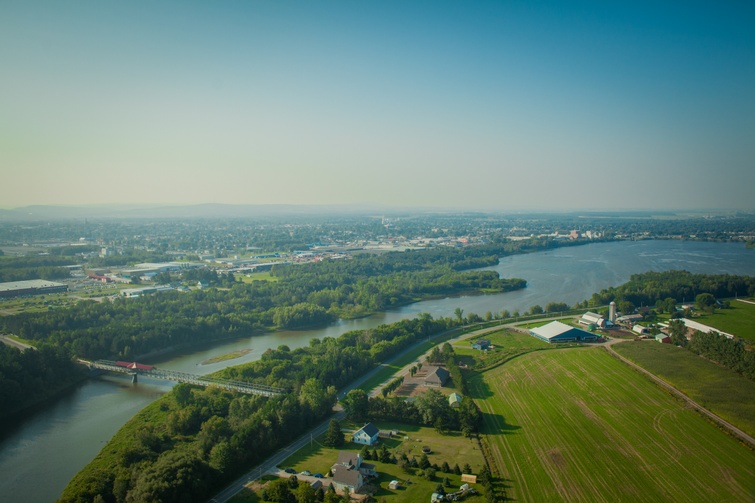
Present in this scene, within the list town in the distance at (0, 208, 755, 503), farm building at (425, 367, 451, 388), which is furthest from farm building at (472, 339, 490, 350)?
farm building at (425, 367, 451, 388)

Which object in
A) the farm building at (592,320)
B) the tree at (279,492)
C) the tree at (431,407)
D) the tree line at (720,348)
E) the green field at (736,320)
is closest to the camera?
the tree at (279,492)

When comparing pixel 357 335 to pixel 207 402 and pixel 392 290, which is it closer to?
pixel 207 402

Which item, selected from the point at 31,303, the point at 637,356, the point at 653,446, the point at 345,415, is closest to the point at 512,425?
the point at 653,446

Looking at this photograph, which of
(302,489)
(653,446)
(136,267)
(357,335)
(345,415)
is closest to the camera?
(302,489)

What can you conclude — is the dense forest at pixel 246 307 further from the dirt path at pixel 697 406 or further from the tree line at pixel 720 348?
the dirt path at pixel 697 406

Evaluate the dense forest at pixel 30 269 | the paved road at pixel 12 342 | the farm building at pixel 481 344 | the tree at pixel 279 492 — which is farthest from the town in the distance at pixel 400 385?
the dense forest at pixel 30 269

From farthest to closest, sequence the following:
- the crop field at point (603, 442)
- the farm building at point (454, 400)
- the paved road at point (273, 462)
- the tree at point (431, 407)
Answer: the farm building at point (454, 400) < the tree at point (431, 407) < the paved road at point (273, 462) < the crop field at point (603, 442)
